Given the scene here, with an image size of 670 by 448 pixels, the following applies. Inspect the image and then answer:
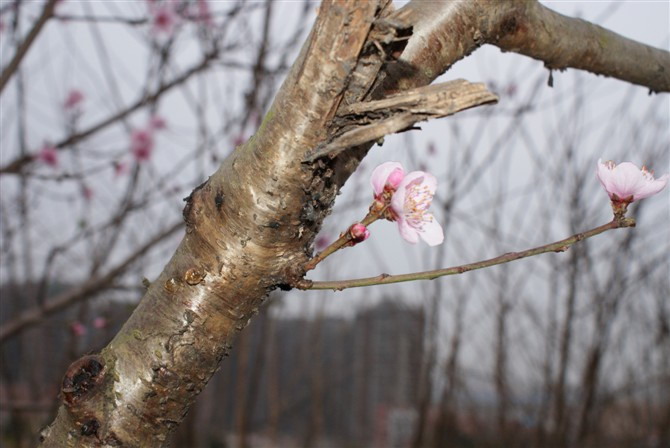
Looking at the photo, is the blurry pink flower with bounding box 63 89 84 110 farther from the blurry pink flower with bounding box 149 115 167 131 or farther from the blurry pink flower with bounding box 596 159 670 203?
the blurry pink flower with bounding box 596 159 670 203

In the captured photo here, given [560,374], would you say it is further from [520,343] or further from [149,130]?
[149,130]

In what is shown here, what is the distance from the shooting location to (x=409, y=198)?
2.66 ft

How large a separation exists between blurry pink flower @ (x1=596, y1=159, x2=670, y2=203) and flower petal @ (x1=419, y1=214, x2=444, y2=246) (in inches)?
9.6

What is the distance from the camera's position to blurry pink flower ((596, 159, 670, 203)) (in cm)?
84

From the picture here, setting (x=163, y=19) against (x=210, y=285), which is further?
(x=163, y=19)

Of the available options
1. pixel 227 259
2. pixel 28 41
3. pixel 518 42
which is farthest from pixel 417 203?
pixel 28 41

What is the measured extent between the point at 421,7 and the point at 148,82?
92.9 inches

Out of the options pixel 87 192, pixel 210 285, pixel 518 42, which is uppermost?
pixel 87 192

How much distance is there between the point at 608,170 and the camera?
0.87m

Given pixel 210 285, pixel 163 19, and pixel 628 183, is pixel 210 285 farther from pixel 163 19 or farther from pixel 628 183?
pixel 163 19

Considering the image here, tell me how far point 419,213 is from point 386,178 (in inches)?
2.9

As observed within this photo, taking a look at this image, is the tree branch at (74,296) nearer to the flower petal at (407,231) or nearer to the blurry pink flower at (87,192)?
the flower petal at (407,231)

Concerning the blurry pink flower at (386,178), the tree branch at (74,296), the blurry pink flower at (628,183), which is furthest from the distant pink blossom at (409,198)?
the tree branch at (74,296)

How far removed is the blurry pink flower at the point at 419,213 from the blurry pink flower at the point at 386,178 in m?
0.02
